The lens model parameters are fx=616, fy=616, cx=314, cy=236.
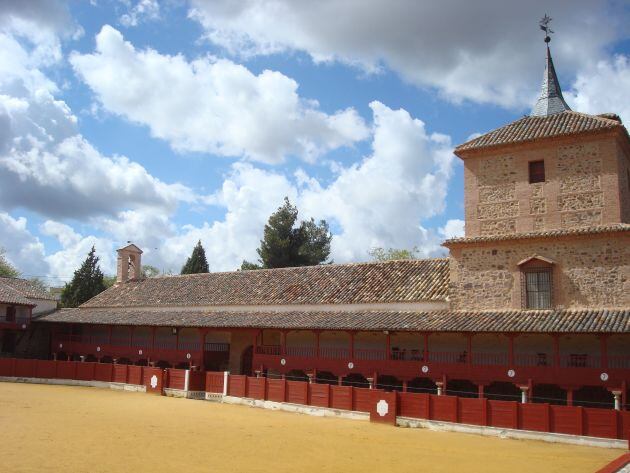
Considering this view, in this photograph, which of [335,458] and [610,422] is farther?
[610,422]

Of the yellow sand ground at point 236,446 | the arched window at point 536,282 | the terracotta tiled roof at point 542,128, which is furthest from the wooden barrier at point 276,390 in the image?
the terracotta tiled roof at point 542,128

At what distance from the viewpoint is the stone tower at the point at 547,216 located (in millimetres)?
21906

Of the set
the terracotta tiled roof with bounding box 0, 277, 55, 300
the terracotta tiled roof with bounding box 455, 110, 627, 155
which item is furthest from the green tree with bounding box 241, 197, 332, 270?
the terracotta tiled roof with bounding box 455, 110, 627, 155

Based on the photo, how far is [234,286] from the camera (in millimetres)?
35062

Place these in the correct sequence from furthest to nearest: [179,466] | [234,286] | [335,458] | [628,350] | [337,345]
A: [234,286]
[337,345]
[628,350]
[335,458]
[179,466]

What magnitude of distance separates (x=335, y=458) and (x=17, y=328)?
3171cm

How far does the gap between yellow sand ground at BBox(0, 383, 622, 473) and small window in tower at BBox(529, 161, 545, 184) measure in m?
10.3

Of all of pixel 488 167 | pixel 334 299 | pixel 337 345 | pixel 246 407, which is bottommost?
pixel 246 407

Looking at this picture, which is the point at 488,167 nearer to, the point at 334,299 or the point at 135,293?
the point at 334,299

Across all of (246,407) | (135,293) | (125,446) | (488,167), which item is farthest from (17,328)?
(488,167)

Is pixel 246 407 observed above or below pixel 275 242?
below

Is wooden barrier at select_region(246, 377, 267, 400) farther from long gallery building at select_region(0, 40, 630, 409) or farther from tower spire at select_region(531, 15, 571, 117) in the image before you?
tower spire at select_region(531, 15, 571, 117)

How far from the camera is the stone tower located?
71.9ft

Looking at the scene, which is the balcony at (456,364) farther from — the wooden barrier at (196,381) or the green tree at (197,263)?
the green tree at (197,263)
